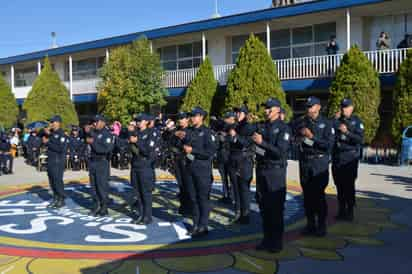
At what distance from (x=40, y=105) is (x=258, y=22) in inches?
514

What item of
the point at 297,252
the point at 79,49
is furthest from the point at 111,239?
the point at 79,49

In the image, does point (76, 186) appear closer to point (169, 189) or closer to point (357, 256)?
point (169, 189)

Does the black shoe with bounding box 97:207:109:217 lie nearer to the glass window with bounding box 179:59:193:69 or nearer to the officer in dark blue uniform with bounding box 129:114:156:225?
the officer in dark blue uniform with bounding box 129:114:156:225

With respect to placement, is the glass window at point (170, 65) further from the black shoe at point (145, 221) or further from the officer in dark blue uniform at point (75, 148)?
the black shoe at point (145, 221)

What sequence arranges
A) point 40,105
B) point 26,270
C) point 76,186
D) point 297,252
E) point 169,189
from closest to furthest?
1. point 26,270
2. point 297,252
3. point 169,189
4. point 76,186
5. point 40,105

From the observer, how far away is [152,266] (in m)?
4.71

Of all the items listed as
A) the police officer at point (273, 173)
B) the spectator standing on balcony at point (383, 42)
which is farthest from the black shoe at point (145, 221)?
the spectator standing on balcony at point (383, 42)

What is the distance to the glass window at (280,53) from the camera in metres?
19.7

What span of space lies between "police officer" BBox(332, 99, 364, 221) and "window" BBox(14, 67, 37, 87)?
3183 centimetres

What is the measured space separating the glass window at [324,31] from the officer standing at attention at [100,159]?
1387 centimetres

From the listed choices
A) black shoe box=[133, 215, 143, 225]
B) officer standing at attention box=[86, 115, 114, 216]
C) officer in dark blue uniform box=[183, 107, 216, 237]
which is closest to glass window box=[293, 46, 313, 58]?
officer standing at attention box=[86, 115, 114, 216]

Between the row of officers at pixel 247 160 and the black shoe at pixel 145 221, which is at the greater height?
the row of officers at pixel 247 160

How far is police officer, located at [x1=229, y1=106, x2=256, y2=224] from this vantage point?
21.7 feet

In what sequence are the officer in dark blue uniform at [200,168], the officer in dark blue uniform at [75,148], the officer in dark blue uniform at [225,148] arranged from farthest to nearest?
the officer in dark blue uniform at [75,148], the officer in dark blue uniform at [225,148], the officer in dark blue uniform at [200,168]
